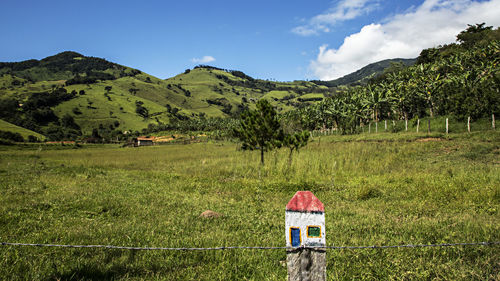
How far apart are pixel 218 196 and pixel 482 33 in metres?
98.0

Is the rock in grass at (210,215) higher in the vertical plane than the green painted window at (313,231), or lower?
lower

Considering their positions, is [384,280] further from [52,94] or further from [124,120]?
[52,94]

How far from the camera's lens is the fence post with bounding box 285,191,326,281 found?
7.48 feet

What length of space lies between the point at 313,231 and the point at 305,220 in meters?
0.12

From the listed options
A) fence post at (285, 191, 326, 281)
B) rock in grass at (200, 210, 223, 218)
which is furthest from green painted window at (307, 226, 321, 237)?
rock in grass at (200, 210, 223, 218)

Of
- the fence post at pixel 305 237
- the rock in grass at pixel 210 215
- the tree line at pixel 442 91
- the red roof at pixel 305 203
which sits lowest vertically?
the rock in grass at pixel 210 215

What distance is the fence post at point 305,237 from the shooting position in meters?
2.28

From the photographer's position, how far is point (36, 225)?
6582mm

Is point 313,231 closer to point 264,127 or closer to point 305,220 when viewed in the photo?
point 305,220

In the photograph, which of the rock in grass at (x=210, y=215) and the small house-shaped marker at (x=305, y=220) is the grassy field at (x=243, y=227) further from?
the small house-shaped marker at (x=305, y=220)

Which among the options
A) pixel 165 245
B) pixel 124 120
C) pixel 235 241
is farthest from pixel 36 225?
pixel 124 120

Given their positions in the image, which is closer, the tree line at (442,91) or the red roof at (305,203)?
the red roof at (305,203)

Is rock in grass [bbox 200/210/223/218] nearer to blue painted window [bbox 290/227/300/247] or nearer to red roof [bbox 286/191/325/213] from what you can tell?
blue painted window [bbox 290/227/300/247]

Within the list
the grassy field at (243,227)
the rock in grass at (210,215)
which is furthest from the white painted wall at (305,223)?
the rock in grass at (210,215)
